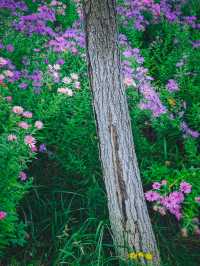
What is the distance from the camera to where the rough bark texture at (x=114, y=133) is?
2.62 meters

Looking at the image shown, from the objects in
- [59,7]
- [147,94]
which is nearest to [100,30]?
[147,94]

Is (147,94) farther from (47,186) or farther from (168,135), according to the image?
(47,186)

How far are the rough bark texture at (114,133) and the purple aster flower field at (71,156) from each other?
0.21 meters

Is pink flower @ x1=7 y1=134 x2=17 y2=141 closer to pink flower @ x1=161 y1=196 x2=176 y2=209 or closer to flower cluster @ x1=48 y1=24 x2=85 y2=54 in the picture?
pink flower @ x1=161 y1=196 x2=176 y2=209

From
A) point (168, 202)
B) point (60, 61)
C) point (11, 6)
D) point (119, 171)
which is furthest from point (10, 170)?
point (11, 6)

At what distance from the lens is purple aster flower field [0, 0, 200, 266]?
316 cm

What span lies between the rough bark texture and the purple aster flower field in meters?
0.21

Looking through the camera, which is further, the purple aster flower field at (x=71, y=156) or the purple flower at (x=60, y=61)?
the purple flower at (x=60, y=61)

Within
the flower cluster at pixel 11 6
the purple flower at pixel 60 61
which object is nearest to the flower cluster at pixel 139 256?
the purple flower at pixel 60 61

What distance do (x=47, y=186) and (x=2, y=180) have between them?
96 cm

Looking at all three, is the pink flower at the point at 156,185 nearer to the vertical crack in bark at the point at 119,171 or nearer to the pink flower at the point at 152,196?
the pink flower at the point at 152,196

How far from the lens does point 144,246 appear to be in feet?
10.2

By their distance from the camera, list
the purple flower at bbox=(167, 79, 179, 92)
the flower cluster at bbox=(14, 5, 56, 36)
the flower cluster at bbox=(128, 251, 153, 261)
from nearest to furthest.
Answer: the flower cluster at bbox=(128, 251, 153, 261) → the purple flower at bbox=(167, 79, 179, 92) → the flower cluster at bbox=(14, 5, 56, 36)

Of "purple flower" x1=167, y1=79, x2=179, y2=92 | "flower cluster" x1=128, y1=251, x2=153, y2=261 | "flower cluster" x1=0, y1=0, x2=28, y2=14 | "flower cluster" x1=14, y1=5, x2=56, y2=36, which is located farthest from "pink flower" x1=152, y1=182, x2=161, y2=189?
"flower cluster" x1=0, y1=0, x2=28, y2=14
